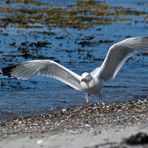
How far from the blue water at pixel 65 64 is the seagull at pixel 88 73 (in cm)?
151

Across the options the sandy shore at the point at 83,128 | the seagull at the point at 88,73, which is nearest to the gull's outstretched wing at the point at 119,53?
the seagull at the point at 88,73

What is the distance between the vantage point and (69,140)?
1103cm

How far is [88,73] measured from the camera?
1562 centimetres

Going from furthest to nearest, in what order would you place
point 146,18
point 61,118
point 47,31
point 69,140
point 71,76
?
1. point 146,18
2. point 47,31
3. point 71,76
4. point 61,118
5. point 69,140

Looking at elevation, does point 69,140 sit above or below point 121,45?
below

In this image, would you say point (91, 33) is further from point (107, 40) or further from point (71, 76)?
point (71, 76)

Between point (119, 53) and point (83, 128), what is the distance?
123 inches

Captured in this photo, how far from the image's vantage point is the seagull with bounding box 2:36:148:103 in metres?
15.1

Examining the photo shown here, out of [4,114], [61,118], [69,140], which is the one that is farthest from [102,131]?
[4,114]

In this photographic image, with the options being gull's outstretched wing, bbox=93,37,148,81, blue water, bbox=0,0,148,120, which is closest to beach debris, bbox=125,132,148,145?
gull's outstretched wing, bbox=93,37,148,81

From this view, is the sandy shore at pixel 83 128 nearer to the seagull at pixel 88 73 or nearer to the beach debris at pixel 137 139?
the beach debris at pixel 137 139

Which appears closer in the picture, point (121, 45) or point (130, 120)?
point (130, 120)

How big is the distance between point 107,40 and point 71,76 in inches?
556

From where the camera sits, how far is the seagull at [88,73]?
49.6ft
